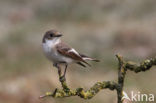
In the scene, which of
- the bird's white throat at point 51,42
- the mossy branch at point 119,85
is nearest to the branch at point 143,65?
the mossy branch at point 119,85

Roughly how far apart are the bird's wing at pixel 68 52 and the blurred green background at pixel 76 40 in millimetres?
5769

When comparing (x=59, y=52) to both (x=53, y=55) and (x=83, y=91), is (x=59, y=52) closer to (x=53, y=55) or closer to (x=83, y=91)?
(x=53, y=55)

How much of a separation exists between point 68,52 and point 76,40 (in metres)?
17.8

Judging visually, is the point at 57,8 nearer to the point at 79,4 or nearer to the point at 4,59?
the point at 79,4

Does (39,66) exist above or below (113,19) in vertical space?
below

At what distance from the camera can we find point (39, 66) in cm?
2125

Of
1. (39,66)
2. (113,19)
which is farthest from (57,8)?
(39,66)

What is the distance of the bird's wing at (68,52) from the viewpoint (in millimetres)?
9172

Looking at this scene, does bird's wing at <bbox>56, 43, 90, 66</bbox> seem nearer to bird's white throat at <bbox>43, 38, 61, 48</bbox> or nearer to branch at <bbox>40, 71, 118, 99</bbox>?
bird's white throat at <bbox>43, 38, 61, 48</bbox>

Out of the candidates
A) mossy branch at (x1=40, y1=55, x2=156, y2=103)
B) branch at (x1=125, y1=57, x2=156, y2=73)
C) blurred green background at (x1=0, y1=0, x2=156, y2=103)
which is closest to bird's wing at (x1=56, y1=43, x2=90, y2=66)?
mossy branch at (x1=40, y1=55, x2=156, y2=103)

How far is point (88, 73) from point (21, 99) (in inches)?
195

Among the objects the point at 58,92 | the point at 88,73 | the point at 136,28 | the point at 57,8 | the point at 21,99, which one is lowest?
the point at 58,92

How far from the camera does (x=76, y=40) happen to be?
27078 mm

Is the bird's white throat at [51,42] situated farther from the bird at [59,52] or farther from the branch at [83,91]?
the branch at [83,91]
